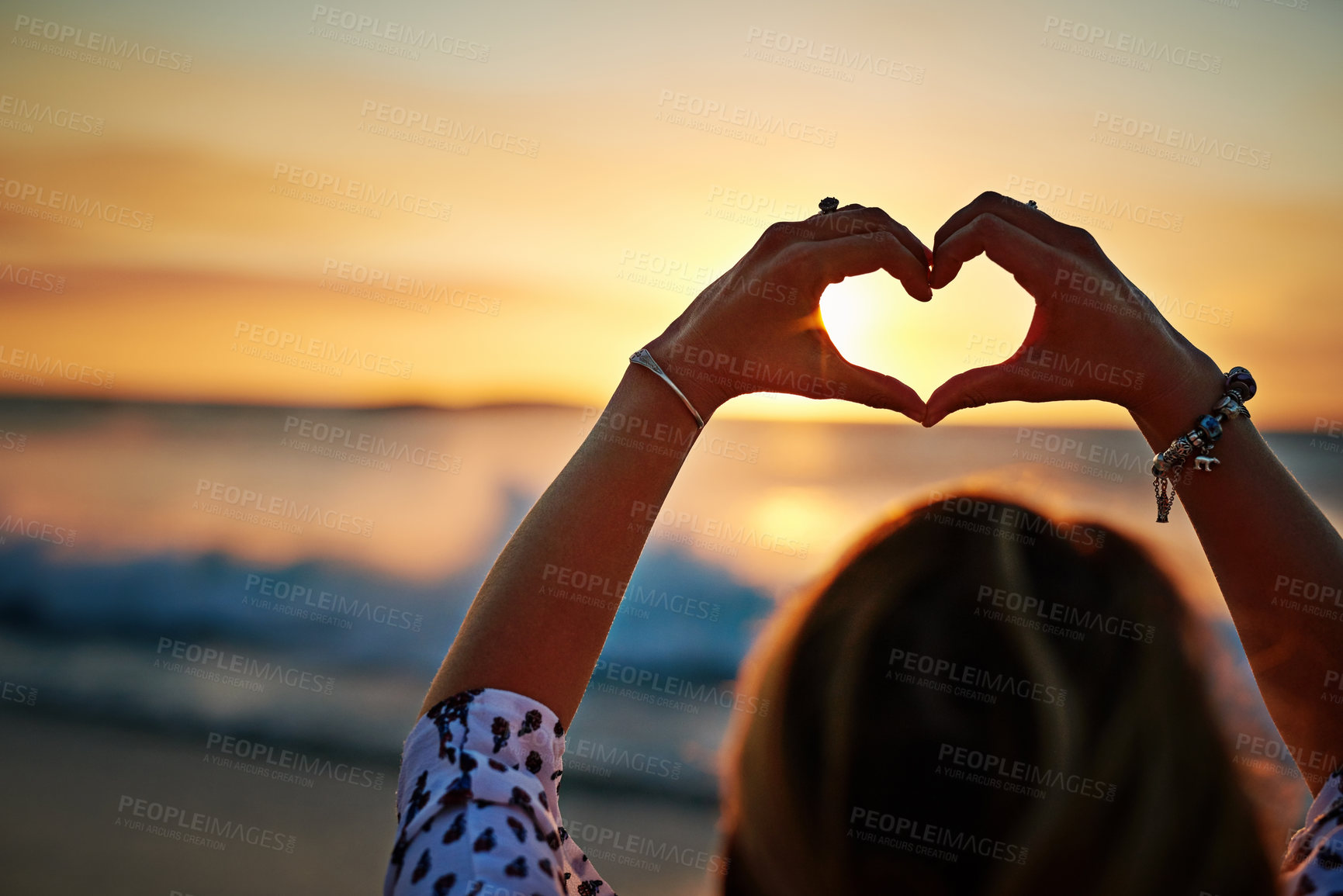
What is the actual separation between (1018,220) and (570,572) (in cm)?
74

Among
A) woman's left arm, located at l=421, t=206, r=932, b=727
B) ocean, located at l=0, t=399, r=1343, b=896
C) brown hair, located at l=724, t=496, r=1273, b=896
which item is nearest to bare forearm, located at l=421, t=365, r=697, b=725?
woman's left arm, located at l=421, t=206, r=932, b=727

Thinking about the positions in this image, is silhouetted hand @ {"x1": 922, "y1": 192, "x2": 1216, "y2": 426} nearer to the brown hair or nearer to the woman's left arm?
the woman's left arm

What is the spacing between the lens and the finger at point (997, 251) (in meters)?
1.01

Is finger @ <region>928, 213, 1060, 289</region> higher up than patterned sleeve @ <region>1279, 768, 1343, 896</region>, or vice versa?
finger @ <region>928, 213, 1060, 289</region>

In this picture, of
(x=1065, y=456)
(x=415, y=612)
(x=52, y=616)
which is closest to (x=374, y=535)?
(x=415, y=612)

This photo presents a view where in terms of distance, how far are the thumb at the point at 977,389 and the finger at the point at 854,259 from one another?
12 cm

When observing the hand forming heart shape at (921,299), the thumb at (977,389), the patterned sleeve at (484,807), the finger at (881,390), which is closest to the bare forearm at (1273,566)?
the hand forming heart shape at (921,299)

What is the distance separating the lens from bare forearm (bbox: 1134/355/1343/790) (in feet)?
2.82

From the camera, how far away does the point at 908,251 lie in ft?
3.38

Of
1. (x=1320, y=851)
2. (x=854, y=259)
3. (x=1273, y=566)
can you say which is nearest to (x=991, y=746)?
(x=1320, y=851)

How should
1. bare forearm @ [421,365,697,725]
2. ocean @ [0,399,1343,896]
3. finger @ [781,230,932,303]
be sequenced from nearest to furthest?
bare forearm @ [421,365,697,725] → finger @ [781,230,932,303] → ocean @ [0,399,1343,896]

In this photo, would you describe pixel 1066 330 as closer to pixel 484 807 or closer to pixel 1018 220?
pixel 1018 220

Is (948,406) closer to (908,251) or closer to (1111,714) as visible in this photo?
(908,251)

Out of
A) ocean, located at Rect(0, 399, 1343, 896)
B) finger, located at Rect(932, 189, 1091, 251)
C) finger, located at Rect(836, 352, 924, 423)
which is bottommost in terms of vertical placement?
ocean, located at Rect(0, 399, 1343, 896)
